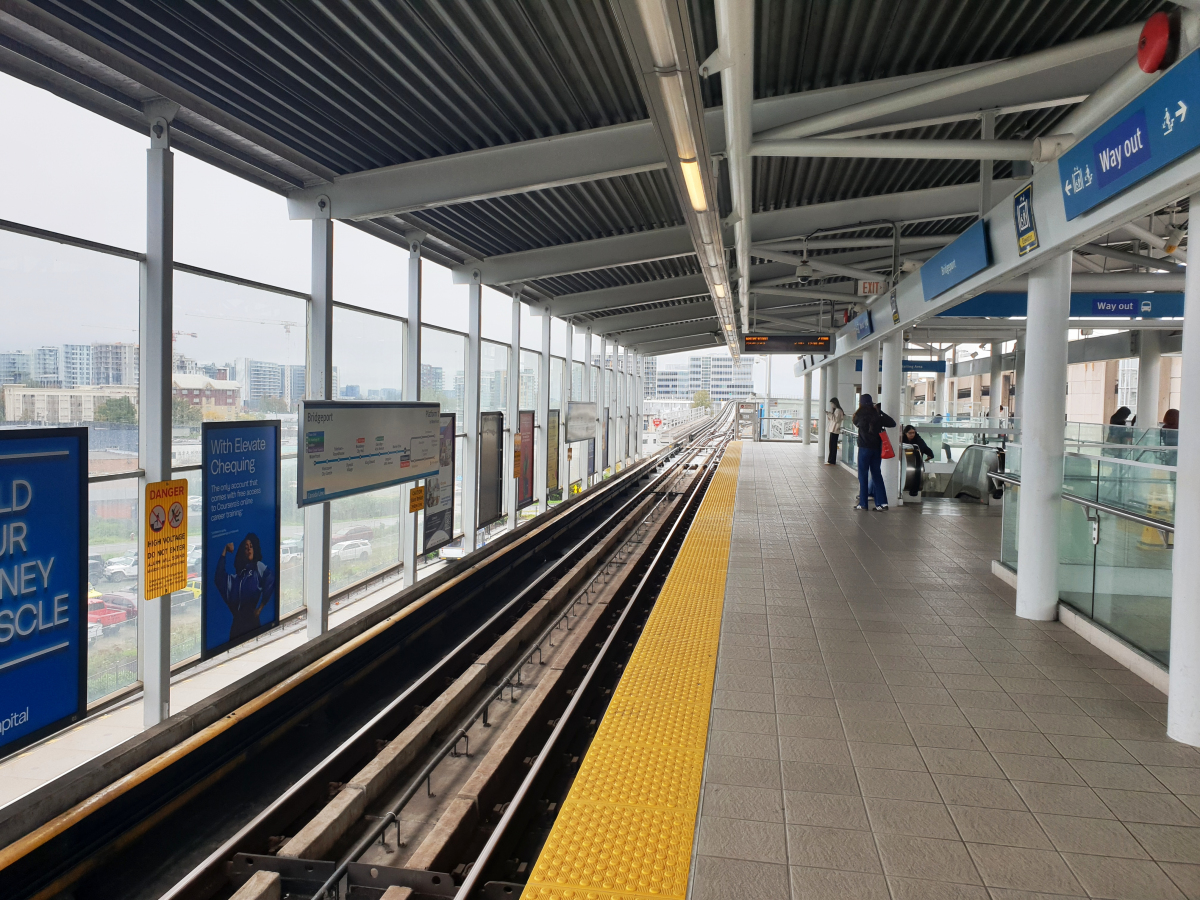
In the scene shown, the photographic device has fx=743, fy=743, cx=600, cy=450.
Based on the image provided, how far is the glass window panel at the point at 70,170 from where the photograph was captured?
4.17m

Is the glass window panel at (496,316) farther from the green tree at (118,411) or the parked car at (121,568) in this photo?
the parked car at (121,568)

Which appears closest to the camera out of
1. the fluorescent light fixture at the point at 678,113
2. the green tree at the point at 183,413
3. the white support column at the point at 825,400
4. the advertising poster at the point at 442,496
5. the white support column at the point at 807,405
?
the fluorescent light fixture at the point at 678,113

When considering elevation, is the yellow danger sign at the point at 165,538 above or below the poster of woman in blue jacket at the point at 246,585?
above

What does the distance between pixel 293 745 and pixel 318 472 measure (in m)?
2.21

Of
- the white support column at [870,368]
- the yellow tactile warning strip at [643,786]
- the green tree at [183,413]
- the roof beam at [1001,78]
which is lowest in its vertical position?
the yellow tactile warning strip at [643,786]

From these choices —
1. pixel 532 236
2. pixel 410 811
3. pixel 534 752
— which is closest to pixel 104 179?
pixel 410 811

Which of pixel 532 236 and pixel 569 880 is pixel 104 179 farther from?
pixel 532 236

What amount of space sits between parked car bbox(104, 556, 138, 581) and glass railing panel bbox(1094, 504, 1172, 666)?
21.3 feet

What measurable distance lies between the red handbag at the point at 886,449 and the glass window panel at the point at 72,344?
32.6 feet

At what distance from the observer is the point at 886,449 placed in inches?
473

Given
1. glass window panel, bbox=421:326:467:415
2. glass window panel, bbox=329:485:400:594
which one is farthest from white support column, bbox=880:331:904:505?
glass window panel, bbox=329:485:400:594

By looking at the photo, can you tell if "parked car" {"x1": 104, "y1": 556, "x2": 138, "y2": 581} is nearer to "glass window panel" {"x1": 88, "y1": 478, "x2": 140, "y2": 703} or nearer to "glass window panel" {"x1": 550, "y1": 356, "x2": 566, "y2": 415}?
"glass window panel" {"x1": 88, "y1": 478, "x2": 140, "y2": 703}

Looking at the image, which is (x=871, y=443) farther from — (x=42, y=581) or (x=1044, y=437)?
(x=42, y=581)

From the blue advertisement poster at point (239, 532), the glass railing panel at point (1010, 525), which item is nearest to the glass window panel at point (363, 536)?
the blue advertisement poster at point (239, 532)
